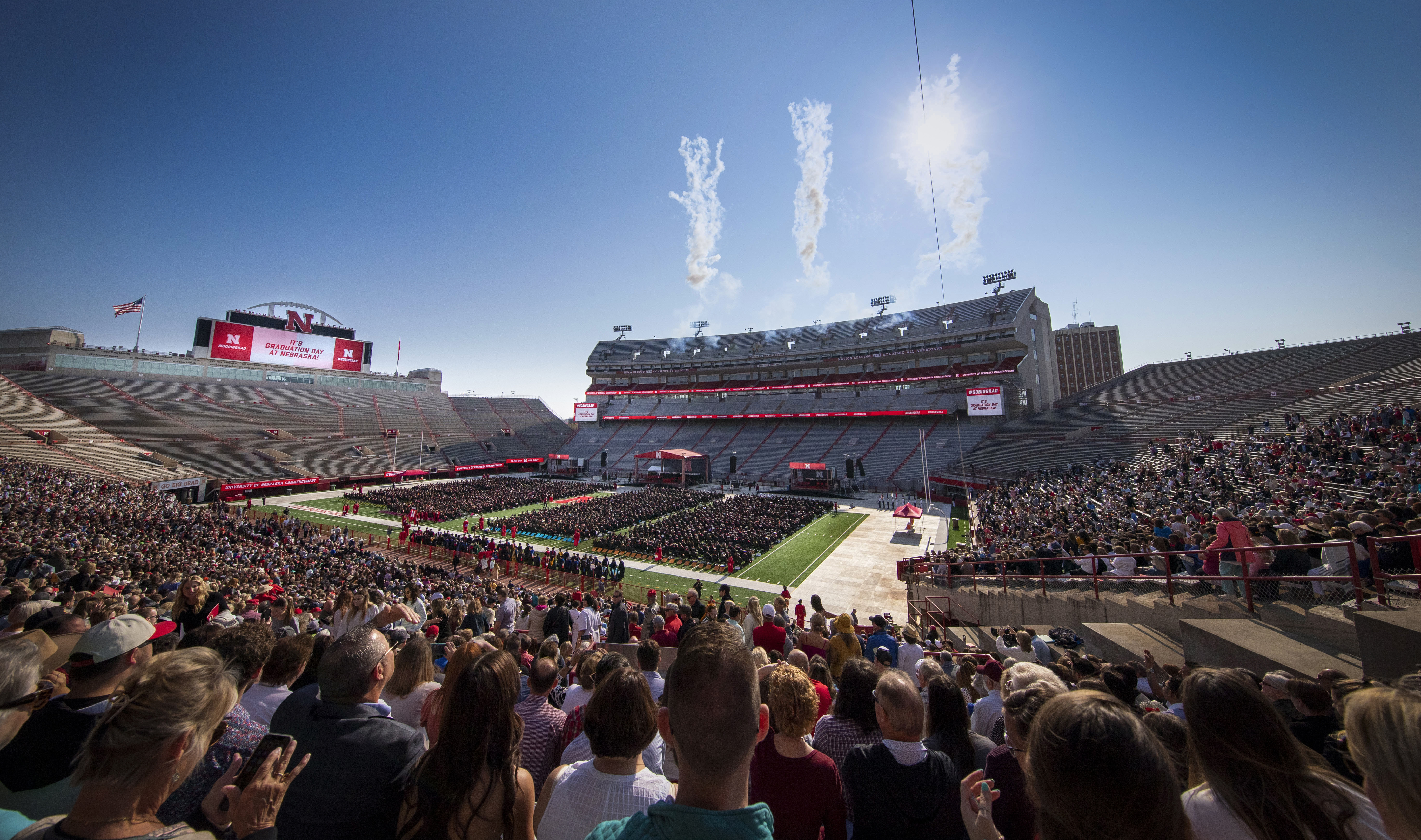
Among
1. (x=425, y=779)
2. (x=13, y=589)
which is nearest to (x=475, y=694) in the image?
(x=425, y=779)

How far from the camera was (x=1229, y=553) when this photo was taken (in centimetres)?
816

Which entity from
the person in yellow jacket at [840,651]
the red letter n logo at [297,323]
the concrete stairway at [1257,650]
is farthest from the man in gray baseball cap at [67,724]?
the red letter n logo at [297,323]

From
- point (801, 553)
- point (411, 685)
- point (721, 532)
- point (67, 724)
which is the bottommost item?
point (801, 553)

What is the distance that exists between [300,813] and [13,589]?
31.4 feet

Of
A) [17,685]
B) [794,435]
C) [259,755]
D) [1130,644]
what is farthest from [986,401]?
[17,685]

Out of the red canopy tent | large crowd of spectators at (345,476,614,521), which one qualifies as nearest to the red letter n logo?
large crowd of spectators at (345,476,614,521)

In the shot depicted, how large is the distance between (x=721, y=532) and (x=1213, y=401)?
34173 mm

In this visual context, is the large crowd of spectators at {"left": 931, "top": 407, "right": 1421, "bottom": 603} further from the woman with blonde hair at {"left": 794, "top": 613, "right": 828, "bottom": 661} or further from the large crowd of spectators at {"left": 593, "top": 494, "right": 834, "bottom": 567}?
the large crowd of spectators at {"left": 593, "top": 494, "right": 834, "bottom": 567}

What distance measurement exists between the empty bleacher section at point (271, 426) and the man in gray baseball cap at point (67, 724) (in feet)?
147

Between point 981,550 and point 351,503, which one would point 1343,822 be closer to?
point 981,550

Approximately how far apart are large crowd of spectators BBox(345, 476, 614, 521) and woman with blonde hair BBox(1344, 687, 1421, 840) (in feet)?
116

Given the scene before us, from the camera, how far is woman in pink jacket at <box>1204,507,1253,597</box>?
309 inches

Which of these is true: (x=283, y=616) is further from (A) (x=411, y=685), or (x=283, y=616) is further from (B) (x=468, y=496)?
(B) (x=468, y=496)

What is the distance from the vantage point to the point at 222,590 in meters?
9.26
